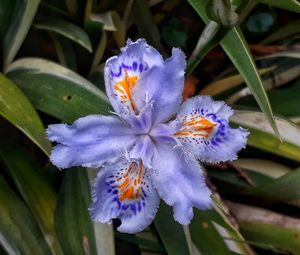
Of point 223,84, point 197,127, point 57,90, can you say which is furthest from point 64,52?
point 197,127

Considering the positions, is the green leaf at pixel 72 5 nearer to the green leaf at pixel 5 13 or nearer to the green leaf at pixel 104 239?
the green leaf at pixel 5 13

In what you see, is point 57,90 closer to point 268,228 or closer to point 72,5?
point 72,5

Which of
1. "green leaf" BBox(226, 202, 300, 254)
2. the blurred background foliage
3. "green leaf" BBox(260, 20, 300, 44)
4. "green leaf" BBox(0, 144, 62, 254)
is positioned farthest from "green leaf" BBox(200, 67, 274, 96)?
"green leaf" BBox(0, 144, 62, 254)

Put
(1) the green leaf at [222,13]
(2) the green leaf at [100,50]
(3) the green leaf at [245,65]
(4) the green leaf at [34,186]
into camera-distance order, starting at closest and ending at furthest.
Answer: (1) the green leaf at [222,13] → (3) the green leaf at [245,65] → (4) the green leaf at [34,186] → (2) the green leaf at [100,50]

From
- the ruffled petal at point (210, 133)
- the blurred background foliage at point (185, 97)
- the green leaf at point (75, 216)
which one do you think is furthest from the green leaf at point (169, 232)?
the ruffled petal at point (210, 133)

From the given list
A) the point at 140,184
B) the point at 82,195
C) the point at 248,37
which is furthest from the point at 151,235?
the point at 248,37

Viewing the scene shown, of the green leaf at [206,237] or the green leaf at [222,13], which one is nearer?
the green leaf at [222,13]

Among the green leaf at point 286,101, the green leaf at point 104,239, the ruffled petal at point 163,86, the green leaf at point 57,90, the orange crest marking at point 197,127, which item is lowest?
the green leaf at point 286,101
